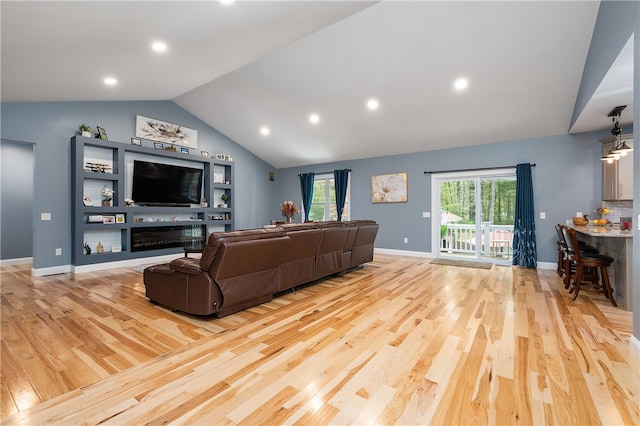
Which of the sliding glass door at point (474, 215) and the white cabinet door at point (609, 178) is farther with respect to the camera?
the sliding glass door at point (474, 215)

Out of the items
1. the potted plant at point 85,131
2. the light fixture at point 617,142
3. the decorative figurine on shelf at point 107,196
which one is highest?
the potted plant at point 85,131

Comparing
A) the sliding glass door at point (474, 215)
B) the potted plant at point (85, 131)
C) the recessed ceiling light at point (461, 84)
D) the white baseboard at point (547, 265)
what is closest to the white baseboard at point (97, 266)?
the potted plant at point (85, 131)

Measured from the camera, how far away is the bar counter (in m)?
3.18

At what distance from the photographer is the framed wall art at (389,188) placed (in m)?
7.18

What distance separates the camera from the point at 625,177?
4598 mm

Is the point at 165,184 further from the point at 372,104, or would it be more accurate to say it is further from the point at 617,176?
the point at 617,176

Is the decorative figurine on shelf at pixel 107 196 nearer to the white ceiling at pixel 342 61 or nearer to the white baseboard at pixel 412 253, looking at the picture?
the white ceiling at pixel 342 61

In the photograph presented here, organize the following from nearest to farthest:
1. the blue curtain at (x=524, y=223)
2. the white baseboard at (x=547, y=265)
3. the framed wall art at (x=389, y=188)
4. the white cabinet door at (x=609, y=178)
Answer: the white cabinet door at (x=609, y=178), the white baseboard at (x=547, y=265), the blue curtain at (x=524, y=223), the framed wall art at (x=389, y=188)

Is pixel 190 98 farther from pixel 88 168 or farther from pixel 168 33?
pixel 168 33

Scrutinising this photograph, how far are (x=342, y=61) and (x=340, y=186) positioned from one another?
12.9 ft

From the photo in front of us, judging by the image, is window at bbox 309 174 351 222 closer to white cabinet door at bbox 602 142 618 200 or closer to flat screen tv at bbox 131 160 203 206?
flat screen tv at bbox 131 160 203 206

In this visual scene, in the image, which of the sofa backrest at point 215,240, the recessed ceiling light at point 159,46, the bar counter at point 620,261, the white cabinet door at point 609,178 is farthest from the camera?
the white cabinet door at point 609,178

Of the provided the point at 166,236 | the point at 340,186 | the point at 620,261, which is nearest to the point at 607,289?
the point at 620,261

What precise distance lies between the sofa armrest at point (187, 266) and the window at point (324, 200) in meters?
5.69
